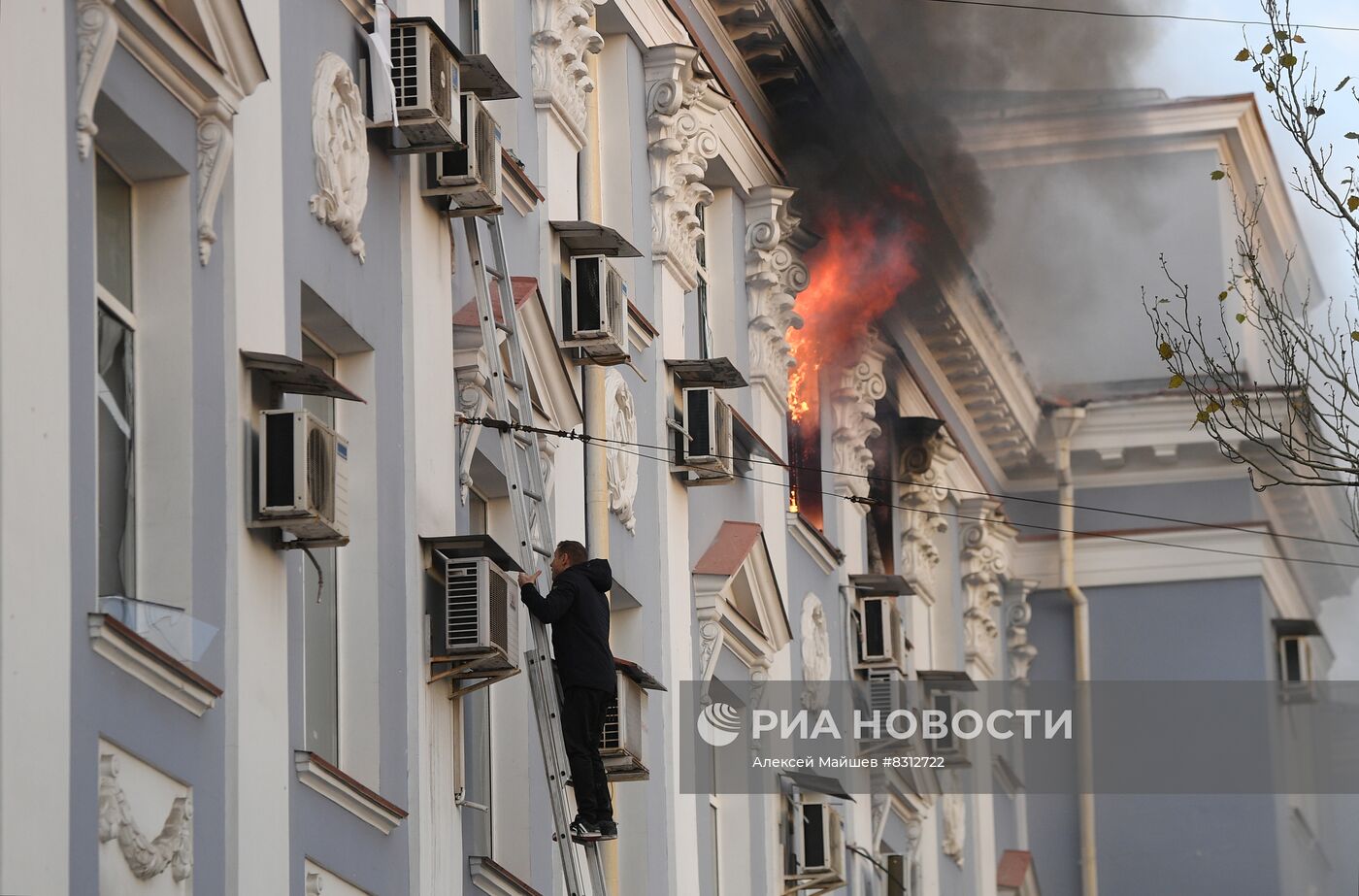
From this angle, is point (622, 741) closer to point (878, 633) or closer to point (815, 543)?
point (815, 543)

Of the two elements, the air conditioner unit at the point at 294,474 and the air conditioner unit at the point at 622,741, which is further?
the air conditioner unit at the point at 622,741

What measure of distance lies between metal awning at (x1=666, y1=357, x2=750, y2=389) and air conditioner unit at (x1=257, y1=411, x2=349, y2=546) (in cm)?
743

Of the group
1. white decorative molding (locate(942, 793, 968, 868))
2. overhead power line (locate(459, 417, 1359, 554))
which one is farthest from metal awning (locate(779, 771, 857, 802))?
white decorative molding (locate(942, 793, 968, 868))

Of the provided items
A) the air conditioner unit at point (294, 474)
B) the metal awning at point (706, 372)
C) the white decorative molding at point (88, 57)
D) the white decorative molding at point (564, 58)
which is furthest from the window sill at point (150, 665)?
the metal awning at point (706, 372)

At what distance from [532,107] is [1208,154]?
18.8m

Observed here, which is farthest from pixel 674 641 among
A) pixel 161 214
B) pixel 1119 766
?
pixel 1119 766

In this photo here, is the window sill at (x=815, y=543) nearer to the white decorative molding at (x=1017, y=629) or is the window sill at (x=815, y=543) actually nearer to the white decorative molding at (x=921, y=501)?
the white decorative molding at (x=921, y=501)

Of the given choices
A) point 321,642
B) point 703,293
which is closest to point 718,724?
point 703,293

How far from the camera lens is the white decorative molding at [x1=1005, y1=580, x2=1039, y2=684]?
1184 inches

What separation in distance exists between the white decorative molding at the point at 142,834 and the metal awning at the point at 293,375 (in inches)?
64.9

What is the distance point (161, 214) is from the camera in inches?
345

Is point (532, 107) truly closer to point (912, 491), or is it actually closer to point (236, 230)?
point (236, 230)

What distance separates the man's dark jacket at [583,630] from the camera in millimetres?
11391

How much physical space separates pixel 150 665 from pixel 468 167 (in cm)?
400
